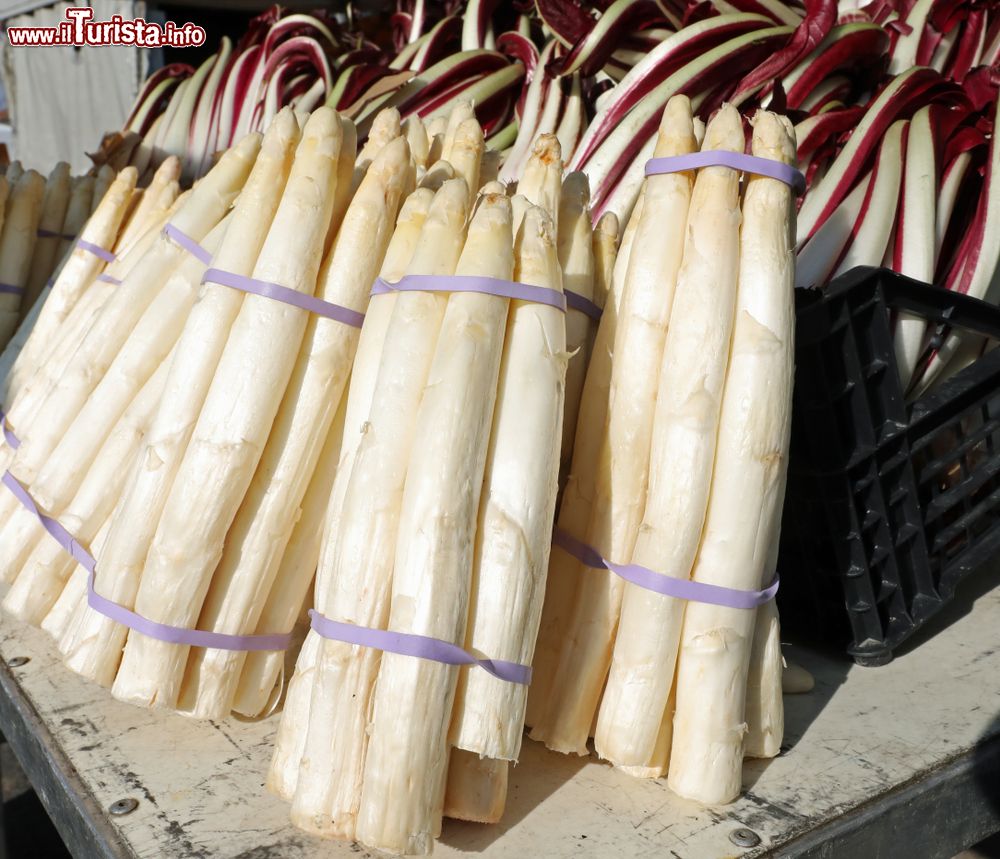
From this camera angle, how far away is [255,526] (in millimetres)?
1909

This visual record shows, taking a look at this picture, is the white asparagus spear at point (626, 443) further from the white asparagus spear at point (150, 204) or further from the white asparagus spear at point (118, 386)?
the white asparagus spear at point (150, 204)

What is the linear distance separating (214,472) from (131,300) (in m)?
0.68

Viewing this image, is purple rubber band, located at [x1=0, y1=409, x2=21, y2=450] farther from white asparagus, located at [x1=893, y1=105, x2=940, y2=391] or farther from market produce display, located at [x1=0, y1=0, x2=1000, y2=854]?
white asparagus, located at [x1=893, y1=105, x2=940, y2=391]

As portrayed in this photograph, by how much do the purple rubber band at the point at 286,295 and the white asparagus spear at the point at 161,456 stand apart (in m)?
0.02

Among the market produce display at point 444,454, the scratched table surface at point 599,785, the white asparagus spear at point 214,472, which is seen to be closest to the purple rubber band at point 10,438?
the market produce display at point 444,454

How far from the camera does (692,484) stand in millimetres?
1718

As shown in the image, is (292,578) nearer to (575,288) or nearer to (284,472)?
(284,472)

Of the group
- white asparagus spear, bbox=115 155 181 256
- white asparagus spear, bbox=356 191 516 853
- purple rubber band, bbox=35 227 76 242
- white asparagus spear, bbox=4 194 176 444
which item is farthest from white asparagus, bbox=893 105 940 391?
purple rubber band, bbox=35 227 76 242

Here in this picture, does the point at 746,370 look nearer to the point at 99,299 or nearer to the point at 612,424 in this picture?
the point at 612,424

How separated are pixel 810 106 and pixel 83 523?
252 centimetres

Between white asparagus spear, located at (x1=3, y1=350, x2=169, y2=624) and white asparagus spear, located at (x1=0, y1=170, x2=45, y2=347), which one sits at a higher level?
white asparagus spear, located at (x1=0, y1=170, x2=45, y2=347)

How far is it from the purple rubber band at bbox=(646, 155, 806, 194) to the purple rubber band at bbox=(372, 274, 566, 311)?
0.38 meters

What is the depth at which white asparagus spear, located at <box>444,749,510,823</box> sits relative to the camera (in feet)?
5.25

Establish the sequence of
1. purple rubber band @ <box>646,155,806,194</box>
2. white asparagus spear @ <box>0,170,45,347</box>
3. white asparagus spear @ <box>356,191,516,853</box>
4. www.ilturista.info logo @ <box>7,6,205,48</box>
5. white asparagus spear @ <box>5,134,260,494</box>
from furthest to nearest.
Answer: www.ilturista.info logo @ <box>7,6,205,48</box> → white asparagus spear @ <box>0,170,45,347</box> → white asparagus spear @ <box>5,134,260,494</box> → purple rubber band @ <box>646,155,806,194</box> → white asparagus spear @ <box>356,191,516,853</box>
